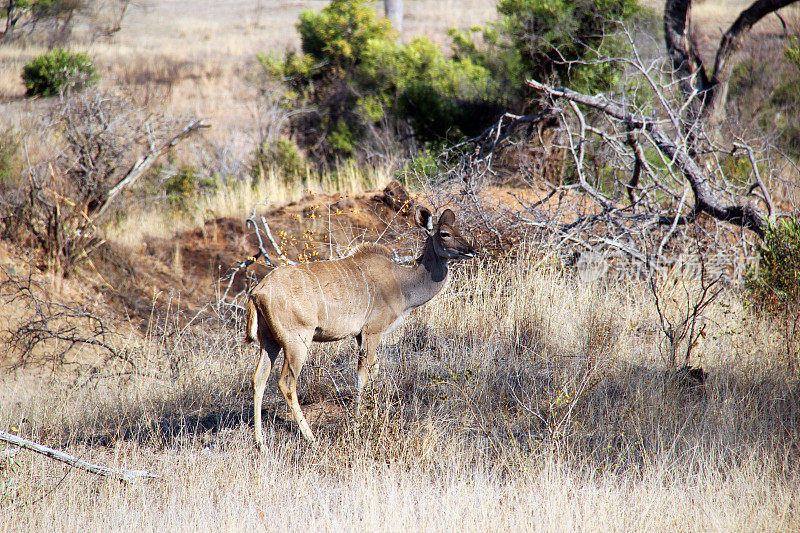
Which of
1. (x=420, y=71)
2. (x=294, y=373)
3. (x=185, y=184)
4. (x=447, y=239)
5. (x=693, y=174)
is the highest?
(x=420, y=71)

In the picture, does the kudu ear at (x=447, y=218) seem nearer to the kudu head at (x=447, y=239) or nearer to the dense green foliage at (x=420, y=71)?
Result: the kudu head at (x=447, y=239)

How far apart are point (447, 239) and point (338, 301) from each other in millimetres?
1210

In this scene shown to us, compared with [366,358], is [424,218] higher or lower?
higher

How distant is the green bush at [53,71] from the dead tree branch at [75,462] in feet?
37.8

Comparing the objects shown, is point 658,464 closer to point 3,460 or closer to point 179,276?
point 3,460

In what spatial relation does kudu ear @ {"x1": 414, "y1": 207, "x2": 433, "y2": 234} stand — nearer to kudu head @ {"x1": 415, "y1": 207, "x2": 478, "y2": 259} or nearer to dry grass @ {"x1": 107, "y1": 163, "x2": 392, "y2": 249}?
kudu head @ {"x1": 415, "y1": 207, "x2": 478, "y2": 259}

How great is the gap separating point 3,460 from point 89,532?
4.04ft

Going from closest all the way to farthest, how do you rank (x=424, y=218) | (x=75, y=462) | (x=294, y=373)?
(x=75, y=462) < (x=294, y=373) < (x=424, y=218)

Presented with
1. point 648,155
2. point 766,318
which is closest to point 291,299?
point 766,318

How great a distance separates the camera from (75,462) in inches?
180

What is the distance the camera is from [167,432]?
6051 millimetres

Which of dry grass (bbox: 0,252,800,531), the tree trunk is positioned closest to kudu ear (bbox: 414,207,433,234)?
dry grass (bbox: 0,252,800,531)

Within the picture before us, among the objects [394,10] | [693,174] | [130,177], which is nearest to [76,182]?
[130,177]

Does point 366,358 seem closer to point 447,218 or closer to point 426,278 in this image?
point 426,278
